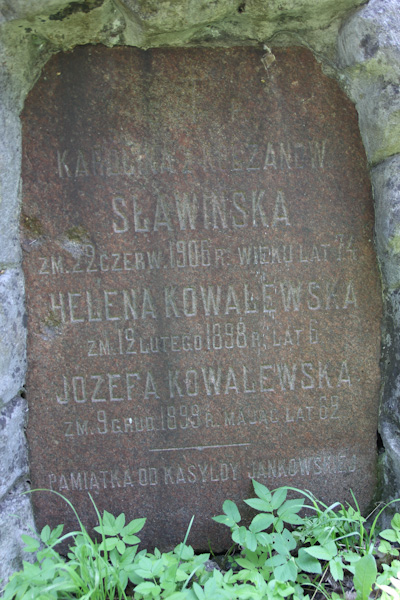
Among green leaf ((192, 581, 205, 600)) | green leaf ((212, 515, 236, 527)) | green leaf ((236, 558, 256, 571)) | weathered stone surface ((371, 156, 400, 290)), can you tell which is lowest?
green leaf ((236, 558, 256, 571))

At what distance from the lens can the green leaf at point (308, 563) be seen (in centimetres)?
144

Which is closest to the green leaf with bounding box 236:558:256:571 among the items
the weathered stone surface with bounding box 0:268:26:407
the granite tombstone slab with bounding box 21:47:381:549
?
the granite tombstone slab with bounding box 21:47:381:549

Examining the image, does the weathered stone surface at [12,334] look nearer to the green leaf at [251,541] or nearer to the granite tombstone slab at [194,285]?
the granite tombstone slab at [194,285]

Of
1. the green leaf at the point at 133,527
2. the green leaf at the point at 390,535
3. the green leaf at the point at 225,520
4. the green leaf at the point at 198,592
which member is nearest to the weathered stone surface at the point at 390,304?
the green leaf at the point at 390,535

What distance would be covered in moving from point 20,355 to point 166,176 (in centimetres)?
81

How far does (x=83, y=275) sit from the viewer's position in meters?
1.61

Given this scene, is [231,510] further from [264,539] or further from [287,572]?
[287,572]

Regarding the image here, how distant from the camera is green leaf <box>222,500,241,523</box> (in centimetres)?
158

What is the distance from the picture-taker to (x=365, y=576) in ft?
4.29

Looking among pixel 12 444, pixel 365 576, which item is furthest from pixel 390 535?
pixel 12 444

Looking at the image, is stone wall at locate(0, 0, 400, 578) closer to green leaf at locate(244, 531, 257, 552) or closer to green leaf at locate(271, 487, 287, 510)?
green leaf at locate(271, 487, 287, 510)

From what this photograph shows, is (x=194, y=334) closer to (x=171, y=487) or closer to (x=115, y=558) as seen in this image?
(x=171, y=487)

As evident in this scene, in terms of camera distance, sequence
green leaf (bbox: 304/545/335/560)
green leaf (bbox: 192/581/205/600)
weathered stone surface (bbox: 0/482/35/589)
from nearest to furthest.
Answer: green leaf (bbox: 192/581/205/600) → green leaf (bbox: 304/545/335/560) → weathered stone surface (bbox: 0/482/35/589)

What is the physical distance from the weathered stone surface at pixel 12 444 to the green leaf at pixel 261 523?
2.69 ft
